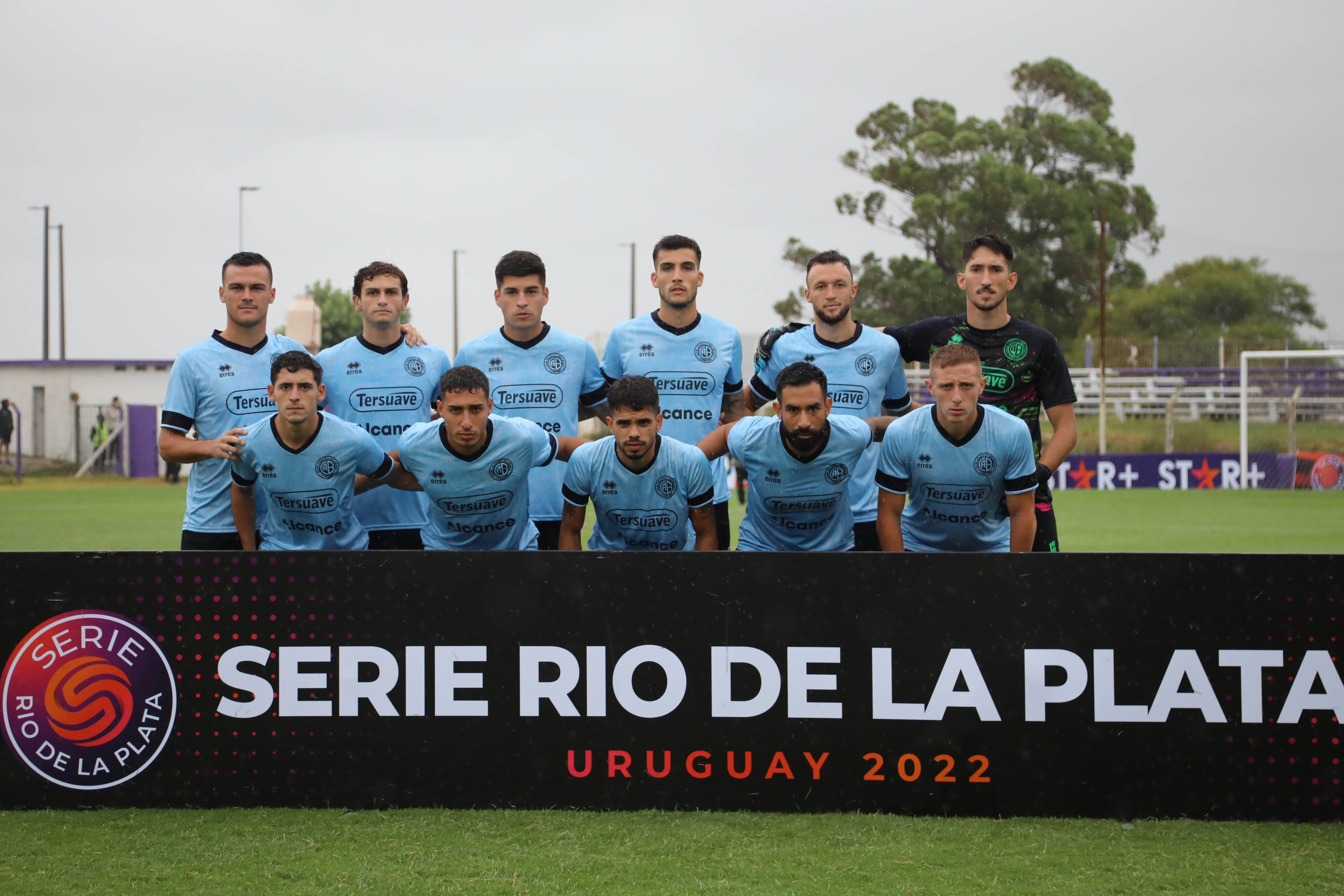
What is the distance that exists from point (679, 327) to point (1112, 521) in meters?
12.8

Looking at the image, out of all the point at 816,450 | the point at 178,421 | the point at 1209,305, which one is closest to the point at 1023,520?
the point at 816,450

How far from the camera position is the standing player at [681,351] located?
5.55 m

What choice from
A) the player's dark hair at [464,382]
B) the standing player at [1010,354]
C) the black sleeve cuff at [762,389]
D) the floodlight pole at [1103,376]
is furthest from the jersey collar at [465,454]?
the floodlight pole at [1103,376]

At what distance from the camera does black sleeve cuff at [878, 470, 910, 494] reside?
4.80 metres

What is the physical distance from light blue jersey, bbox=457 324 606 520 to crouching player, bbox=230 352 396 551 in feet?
2.44

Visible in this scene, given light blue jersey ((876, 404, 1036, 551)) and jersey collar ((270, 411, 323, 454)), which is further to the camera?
jersey collar ((270, 411, 323, 454))

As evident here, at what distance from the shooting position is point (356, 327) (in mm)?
50875

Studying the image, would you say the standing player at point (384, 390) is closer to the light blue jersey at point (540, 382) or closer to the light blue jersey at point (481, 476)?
the light blue jersey at point (540, 382)

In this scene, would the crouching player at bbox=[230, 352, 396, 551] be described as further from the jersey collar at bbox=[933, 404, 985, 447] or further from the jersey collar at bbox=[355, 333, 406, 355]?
the jersey collar at bbox=[933, 404, 985, 447]

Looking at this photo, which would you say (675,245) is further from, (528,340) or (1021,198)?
(1021,198)

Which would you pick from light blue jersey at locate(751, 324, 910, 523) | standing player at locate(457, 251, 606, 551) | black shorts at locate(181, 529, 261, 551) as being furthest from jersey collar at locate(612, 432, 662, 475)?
black shorts at locate(181, 529, 261, 551)

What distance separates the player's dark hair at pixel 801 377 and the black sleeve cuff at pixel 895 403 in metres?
1.00

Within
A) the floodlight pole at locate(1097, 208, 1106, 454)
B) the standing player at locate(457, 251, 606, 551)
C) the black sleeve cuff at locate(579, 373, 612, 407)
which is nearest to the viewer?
the standing player at locate(457, 251, 606, 551)

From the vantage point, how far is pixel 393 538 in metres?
5.62
